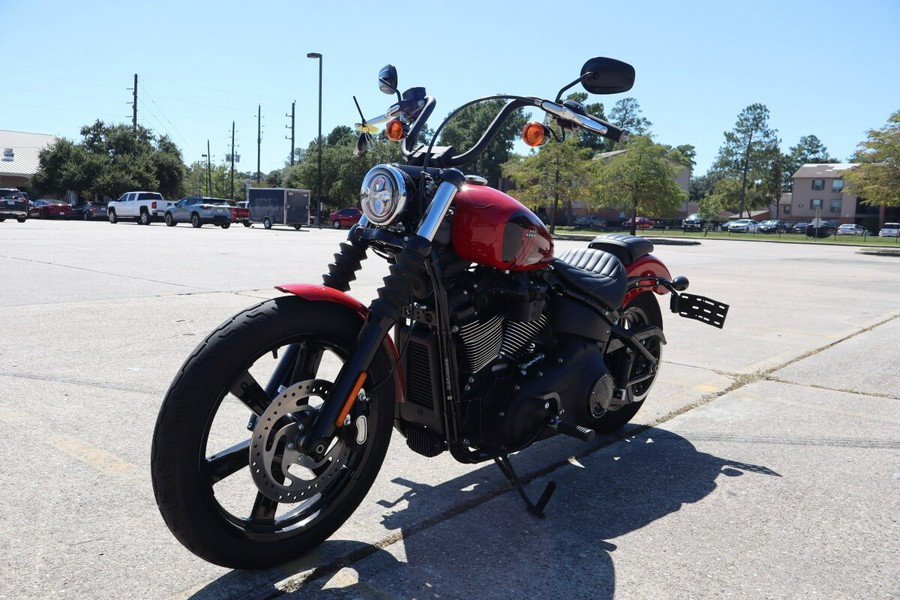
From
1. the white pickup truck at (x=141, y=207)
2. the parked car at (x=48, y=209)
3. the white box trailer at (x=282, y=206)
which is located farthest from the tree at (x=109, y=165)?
the white box trailer at (x=282, y=206)

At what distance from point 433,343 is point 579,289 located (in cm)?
100

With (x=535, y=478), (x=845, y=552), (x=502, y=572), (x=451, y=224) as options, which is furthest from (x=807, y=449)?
(x=451, y=224)

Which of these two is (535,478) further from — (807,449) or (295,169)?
(295,169)

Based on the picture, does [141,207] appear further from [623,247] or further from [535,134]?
[535,134]

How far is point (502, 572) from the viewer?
106 inches

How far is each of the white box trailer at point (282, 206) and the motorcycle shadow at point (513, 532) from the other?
37.3 m

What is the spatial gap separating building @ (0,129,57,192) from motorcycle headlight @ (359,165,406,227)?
62.1m

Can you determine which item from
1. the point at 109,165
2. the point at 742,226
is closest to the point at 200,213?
the point at 109,165

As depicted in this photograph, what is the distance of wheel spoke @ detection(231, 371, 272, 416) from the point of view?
255 cm

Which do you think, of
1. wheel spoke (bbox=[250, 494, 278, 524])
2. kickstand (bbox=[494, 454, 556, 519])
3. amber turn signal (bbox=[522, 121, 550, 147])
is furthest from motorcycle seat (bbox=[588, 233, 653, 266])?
wheel spoke (bbox=[250, 494, 278, 524])

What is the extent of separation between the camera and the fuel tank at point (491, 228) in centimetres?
294

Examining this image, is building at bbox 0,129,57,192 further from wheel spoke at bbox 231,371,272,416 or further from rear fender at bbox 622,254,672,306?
wheel spoke at bbox 231,371,272,416

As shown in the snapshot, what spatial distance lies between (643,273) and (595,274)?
0.75 metres

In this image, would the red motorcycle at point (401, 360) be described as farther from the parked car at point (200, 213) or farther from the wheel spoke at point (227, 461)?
the parked car at point (200, 213)
